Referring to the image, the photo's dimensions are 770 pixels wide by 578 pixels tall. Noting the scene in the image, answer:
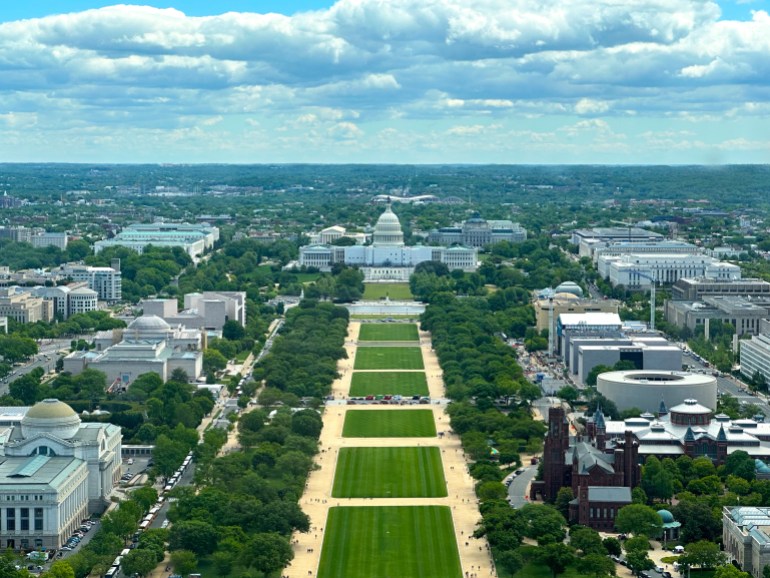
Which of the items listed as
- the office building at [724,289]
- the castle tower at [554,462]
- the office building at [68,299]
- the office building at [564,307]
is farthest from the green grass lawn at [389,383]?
the office building at [68,299]

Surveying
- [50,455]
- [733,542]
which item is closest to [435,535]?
[733,542]

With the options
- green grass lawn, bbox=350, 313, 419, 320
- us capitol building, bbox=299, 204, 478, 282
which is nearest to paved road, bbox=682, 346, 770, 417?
green grass lawn, bbox=350, 313, 419, 320

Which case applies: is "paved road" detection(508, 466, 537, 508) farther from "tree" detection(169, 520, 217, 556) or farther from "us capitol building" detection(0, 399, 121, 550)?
"us capitol building" detection(0, 399, 121, 550)

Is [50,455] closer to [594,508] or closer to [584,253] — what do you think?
[594,508]

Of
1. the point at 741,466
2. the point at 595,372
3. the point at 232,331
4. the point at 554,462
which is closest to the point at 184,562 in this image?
the point at 554,462

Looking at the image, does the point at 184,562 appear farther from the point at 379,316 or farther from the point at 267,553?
the point at 379,316
